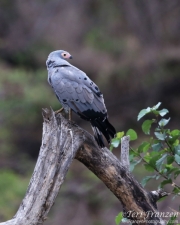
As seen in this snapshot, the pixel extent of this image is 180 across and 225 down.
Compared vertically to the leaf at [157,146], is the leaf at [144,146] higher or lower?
higher

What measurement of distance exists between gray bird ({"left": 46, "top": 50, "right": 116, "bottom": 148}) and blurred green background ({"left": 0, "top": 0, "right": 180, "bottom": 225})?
5.15 metres

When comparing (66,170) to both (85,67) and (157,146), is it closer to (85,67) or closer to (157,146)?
(157,146)

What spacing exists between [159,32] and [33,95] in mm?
3269

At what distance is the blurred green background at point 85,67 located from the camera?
958cm

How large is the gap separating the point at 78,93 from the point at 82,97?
53mm

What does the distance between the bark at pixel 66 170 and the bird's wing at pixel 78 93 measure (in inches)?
11.7

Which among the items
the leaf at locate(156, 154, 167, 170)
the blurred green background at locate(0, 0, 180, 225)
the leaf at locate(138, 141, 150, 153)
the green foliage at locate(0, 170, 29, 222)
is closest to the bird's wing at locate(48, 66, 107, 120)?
the leaf at locate(138, 141, 150, 153)

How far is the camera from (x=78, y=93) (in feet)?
11.3

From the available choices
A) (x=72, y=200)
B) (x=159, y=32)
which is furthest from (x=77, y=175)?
(x=159, y=32)

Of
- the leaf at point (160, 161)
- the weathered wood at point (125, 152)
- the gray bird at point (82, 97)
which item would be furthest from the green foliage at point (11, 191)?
the leaf at point (160, 161)

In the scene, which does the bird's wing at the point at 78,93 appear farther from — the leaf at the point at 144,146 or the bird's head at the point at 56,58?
the leaf at the point at 144,146

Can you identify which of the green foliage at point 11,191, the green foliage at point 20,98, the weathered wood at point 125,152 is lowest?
the weathered wood at point 125,152

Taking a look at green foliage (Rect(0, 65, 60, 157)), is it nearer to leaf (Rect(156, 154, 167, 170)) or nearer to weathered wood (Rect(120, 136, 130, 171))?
weathered wood (Rect(120, 136, 130, 171))

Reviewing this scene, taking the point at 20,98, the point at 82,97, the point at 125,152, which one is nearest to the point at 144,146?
the point at 125,152
